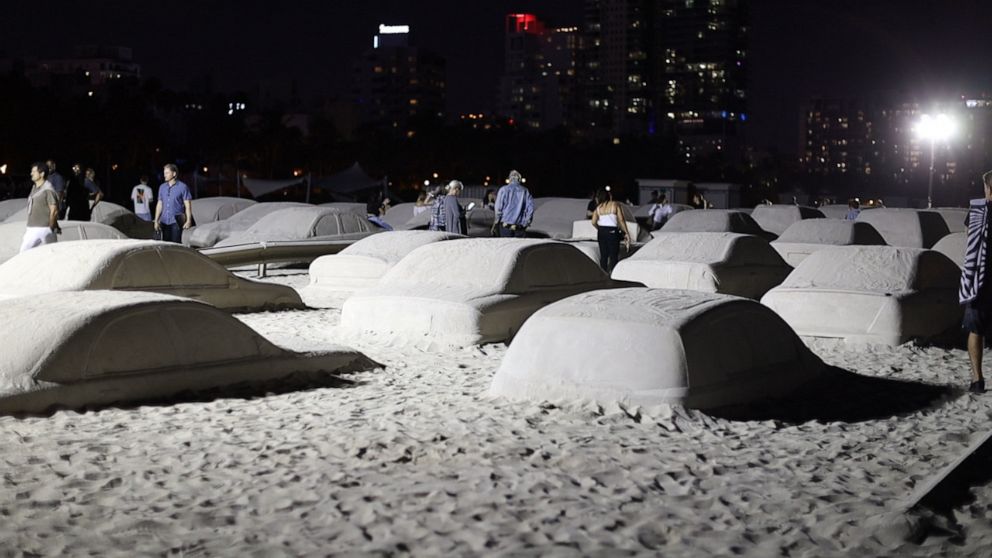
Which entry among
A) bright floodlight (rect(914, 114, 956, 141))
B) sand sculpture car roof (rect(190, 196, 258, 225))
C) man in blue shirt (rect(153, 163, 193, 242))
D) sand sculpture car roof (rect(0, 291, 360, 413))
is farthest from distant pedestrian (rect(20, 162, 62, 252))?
bright floodlight (rect(914, 114, 956, 141))

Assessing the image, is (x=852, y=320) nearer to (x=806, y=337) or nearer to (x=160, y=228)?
(x=806, y=337)

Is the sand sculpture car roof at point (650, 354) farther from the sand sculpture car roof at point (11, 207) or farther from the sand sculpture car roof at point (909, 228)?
the sand sculpture car roof at point (11, 207)

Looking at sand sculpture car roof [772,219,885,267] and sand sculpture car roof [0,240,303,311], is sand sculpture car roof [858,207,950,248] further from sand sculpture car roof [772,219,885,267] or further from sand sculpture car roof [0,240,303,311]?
sand sculpture car roof [0,240,303,311]

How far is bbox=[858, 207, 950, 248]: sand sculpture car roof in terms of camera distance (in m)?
22.7

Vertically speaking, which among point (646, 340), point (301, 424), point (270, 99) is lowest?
point (301, 424)

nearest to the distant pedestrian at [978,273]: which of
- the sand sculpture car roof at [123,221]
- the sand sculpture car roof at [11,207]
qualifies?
the sand sculpture car roof at [123,221]

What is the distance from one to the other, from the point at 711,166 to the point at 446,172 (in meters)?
46.2

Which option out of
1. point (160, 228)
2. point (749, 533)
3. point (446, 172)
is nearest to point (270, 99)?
point (446, 172)

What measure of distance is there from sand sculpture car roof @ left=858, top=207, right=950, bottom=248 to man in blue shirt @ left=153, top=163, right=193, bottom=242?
12.8 m

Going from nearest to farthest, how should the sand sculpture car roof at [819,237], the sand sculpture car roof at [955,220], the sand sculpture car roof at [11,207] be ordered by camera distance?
the sand sculpture car roof at [819,237]
the sand sculpture car roof at [955,220]
the sand sculpture car roof at [11,207]

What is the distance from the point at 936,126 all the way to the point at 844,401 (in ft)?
105

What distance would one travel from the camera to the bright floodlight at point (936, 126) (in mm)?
38969

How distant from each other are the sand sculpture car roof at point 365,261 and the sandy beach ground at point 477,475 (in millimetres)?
6232

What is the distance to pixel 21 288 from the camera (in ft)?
41.5
